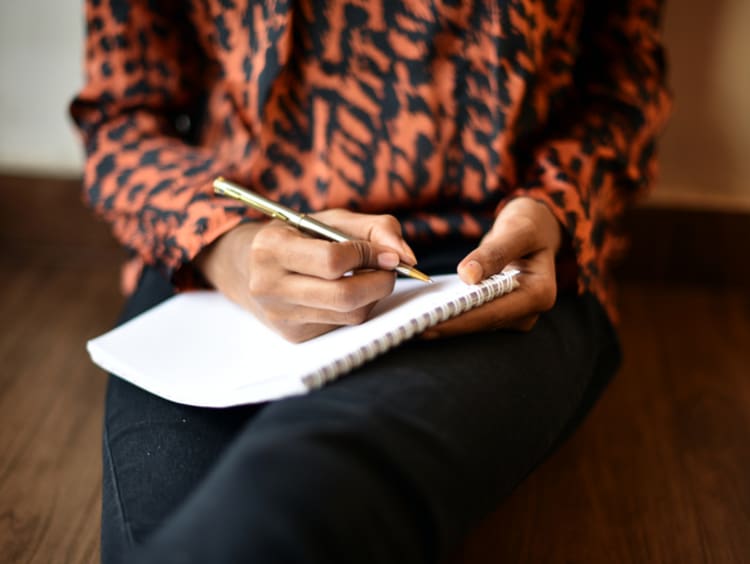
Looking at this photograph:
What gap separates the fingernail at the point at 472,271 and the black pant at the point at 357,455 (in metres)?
0.07

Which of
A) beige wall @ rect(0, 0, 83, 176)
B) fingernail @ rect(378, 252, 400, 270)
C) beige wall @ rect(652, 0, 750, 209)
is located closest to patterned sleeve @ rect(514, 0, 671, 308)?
fingernail @ rect(378, 252, 400, 270)

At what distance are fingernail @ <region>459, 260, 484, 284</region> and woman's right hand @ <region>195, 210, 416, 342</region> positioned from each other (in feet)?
0.15

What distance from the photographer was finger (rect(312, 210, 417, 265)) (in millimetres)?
607

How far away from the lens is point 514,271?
2.10ft

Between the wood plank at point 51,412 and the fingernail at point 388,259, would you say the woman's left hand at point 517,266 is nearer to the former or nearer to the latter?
the fingernail at point 388,259

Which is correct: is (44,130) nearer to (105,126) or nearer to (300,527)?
(105,126)

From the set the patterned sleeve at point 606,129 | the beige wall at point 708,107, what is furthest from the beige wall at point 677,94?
the patterned sleeve at point 606,129

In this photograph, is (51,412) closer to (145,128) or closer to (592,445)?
(145,128)

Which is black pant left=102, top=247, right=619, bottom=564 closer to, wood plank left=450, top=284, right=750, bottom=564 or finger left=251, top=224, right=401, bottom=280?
finger left=251, top=224, right=401, bottom=280

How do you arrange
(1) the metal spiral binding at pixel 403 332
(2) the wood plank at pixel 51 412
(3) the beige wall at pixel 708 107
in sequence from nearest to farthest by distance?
(1) the metal spiral binding at pixel 403 332, (2) the wood plank at pixel 51 412, (3) the beige wall at pixel 708 107

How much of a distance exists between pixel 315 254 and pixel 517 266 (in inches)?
8.4

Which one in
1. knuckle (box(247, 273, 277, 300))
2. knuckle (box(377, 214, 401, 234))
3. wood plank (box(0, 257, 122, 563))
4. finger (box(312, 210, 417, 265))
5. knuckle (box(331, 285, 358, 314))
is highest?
knuckle (box(377, 214, 401, 234))

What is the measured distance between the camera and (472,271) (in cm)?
59

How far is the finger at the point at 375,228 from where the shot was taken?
61 cm
